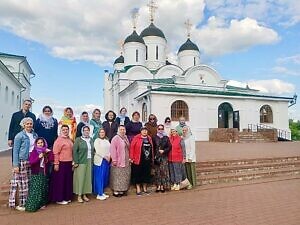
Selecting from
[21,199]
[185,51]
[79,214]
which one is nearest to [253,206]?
[79,214]

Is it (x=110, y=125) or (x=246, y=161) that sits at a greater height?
(x=110, y=125)

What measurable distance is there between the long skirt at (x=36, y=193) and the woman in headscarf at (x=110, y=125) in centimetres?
191

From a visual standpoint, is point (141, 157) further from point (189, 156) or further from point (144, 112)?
point (144, 112)

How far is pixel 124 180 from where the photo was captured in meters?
7.00

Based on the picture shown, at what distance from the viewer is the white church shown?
956 inches

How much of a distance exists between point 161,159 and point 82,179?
6.67ft

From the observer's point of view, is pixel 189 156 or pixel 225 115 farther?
pixel 225 115

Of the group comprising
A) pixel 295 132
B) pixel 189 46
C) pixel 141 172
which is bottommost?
pixel 141 172

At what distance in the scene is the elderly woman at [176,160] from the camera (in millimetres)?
7625

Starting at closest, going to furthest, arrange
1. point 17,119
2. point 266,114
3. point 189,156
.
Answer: point 17,119
point 189,156
point 266,114

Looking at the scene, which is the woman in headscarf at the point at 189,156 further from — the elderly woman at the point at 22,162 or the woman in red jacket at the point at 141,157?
the elderly woman at the point at 22,162

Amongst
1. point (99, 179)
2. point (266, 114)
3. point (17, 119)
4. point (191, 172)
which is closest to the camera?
point (17, 119)

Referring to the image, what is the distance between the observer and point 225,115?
26.6m

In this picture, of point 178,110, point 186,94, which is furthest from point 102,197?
point 186,94
